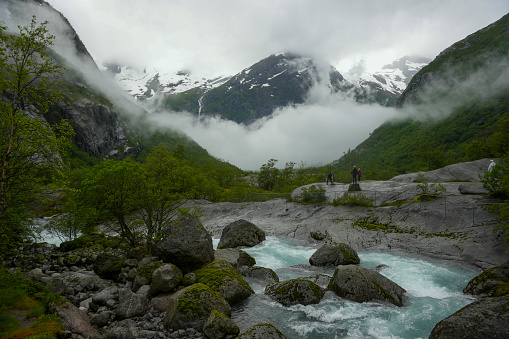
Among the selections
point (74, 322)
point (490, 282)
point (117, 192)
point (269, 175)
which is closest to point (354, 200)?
point (490, 282)

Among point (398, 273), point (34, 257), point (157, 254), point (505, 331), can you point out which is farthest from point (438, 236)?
point (34, 257)

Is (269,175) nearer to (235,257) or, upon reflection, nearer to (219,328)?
(235,257)

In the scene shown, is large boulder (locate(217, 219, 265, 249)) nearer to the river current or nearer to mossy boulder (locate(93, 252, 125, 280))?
the river current

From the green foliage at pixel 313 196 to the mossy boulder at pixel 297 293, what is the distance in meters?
24.2

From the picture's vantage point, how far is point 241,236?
93.7 ft

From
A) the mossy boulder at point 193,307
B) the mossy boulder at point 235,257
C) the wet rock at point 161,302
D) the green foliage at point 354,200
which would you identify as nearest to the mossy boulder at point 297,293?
the mossy boulder at point 193,307

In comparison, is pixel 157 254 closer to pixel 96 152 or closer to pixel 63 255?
pixel 63 255

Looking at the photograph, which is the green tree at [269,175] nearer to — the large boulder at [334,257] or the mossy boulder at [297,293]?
the large boulder at [334,257]

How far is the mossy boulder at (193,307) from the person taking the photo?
10539 millimetres

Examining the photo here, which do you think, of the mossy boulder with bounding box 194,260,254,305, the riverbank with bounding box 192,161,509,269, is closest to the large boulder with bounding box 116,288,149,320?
the mossy boulder with bounding box 194,260,254,305

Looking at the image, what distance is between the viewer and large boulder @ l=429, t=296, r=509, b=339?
796 cm

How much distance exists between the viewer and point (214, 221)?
143 ft

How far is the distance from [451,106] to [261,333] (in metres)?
189

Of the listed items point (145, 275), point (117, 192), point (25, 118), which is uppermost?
point (25, 118)
